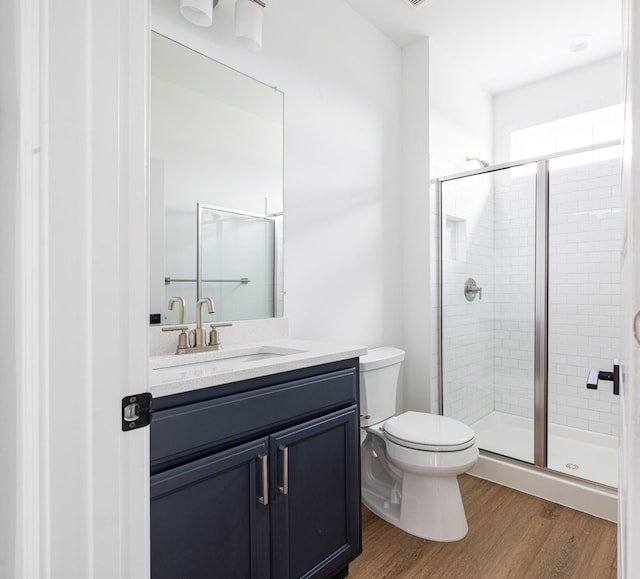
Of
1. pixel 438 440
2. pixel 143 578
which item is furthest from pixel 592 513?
pixel 143 578

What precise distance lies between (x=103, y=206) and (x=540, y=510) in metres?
2.40

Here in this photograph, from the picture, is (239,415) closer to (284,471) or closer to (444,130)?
(284,471)

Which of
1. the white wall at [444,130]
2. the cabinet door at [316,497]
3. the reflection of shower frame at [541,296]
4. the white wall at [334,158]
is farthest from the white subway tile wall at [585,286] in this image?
the cabinet door at [316,497]

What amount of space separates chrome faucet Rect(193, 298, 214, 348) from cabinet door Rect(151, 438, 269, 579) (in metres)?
0.50

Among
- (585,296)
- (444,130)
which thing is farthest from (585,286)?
(444,130)

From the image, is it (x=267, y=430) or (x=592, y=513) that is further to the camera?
(x=592, y=513)

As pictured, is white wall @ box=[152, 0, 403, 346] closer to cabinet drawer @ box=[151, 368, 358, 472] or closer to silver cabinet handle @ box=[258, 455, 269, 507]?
cabinet drawer @ box=[151, 368, 358, 472]

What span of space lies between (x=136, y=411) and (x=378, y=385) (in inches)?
60.3

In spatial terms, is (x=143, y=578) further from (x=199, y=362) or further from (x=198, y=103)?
(x=198, y=103)

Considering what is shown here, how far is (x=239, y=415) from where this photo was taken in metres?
1.21

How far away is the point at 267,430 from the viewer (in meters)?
1.30

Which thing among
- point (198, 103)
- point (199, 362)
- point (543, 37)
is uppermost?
point (543, 37)

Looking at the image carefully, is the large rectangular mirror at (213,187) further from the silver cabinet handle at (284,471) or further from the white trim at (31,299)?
the white trim at (31,299)

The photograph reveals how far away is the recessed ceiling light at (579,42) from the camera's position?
8.59 ft
